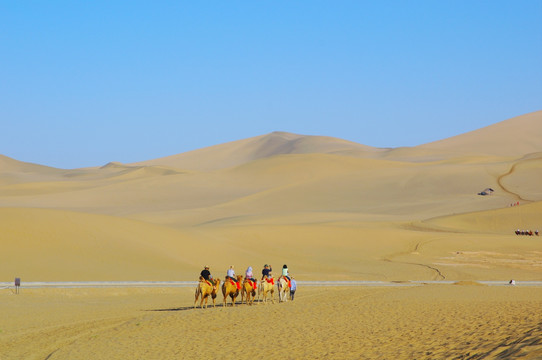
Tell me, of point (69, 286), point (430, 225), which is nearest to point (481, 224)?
point (430, 225)

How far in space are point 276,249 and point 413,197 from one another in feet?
146

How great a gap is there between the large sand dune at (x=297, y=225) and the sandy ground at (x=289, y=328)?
1251 cm

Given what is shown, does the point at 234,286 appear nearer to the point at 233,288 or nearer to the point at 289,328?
the point at 233,288

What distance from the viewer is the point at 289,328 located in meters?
21.0

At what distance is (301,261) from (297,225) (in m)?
13.2

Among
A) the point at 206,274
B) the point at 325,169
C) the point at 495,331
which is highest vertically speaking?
the point at 325,169

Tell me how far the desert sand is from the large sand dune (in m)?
0.19

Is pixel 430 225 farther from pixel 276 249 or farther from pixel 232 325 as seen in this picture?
pixel 232 325

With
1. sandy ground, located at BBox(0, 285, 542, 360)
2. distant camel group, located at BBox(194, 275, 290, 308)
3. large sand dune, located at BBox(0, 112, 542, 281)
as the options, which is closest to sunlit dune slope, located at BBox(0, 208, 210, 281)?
large sand dune, located at BBox(0, 112, 542, 281)

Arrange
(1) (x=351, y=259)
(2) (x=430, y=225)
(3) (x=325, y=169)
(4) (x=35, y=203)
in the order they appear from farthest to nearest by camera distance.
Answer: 1. (3) (x=325, y=169)
2. (4) (x=35, y=203)
3. (2) (x=430, y=225)
4. (1) (x=351, y=259)

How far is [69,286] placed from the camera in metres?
33.0

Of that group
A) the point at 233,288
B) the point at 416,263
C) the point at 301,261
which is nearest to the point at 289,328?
the point at 233,288

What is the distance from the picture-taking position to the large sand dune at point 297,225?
140ft

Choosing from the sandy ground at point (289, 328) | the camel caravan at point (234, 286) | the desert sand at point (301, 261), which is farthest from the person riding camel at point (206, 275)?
the desert sand at point (301, 261)
